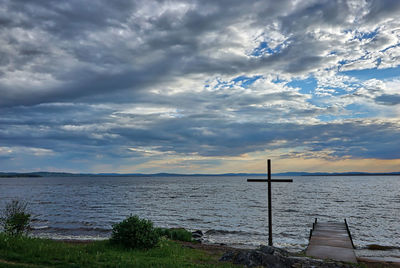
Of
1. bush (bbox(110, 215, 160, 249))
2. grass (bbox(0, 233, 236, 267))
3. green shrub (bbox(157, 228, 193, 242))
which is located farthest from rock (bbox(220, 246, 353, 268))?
green shrub (bbox(157, 228, 193, 242))

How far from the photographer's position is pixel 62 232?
31.3 m

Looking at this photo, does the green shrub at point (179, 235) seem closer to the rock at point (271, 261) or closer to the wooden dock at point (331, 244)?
the wooden dock at point (331, 244)

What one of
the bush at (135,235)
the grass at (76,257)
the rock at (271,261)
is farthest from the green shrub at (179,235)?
the rock at (271,261)

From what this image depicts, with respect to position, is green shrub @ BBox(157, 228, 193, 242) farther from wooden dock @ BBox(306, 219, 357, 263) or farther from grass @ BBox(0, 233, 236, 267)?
grass @ BBox(0, 233, 236, 267)

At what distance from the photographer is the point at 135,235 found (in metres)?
14.4

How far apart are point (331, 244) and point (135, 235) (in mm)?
13575

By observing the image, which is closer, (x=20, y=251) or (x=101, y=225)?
(x=20, y=251)

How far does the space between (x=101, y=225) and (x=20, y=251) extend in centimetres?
2567

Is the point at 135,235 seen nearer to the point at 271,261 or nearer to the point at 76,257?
the point at 76,257

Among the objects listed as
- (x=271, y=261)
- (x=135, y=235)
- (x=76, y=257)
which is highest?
(x=135, y=235)

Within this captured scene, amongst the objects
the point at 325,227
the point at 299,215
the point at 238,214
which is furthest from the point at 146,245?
the point at 299,215

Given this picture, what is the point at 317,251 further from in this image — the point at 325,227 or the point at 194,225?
the point at 194,225

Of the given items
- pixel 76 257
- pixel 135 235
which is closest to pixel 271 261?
pixel 135 235

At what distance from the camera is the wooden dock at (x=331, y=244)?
16.9 metres
